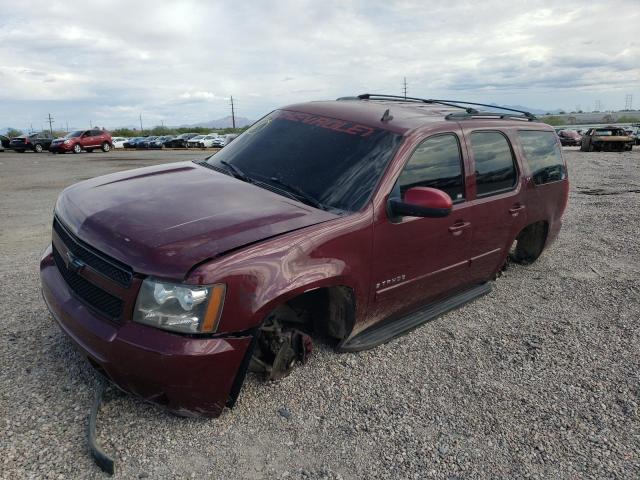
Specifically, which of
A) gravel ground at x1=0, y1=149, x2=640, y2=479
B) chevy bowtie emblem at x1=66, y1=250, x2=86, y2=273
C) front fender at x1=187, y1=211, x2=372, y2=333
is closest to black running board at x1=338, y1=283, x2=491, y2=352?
gravel ground at x1=0, y1=149, x2=640, y2=479

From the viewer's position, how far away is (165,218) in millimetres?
2691

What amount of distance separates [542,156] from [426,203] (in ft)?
8.35

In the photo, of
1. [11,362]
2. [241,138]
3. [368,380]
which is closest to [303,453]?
[368,380]

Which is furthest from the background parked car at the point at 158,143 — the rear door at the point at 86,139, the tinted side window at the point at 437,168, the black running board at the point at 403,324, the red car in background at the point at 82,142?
the tinted side window at the point at 437,168

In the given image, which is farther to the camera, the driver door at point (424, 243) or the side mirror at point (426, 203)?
the driver door at point (424, 243)

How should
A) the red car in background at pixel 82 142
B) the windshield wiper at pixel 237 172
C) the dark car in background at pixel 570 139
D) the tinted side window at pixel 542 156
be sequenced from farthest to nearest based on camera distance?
the dark car in background at pixel 570 139
the red car in background at pixel 82 142
the tinted side window at pixel 542 156
the windshield wiper at pixel 237 172

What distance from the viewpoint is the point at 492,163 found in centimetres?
416

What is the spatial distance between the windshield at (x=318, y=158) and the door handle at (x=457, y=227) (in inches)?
31.0

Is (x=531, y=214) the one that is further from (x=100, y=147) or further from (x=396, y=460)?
(x=100, y=147)

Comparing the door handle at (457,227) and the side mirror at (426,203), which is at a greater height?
the side mirror at (426,203)

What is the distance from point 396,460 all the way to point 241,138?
2842 mm

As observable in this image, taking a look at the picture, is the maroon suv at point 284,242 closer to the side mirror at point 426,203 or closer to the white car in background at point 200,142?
the side mirror at point 426,203

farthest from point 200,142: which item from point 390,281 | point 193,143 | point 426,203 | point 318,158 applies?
point 426,203

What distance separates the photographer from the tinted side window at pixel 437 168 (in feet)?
11.1
